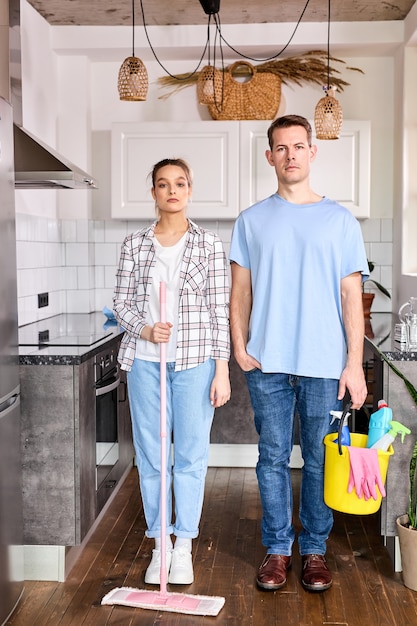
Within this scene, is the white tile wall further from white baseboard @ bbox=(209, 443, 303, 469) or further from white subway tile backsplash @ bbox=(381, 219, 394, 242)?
white baseboard @ bbox=(209, 443, 303, 469)

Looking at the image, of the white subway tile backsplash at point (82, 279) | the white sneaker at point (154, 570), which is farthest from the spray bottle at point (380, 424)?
the white subway tile backsplash at point (82, 279)

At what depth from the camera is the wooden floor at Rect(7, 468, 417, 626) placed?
106 inches

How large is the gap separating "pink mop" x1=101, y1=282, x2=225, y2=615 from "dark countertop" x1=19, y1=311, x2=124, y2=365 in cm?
43

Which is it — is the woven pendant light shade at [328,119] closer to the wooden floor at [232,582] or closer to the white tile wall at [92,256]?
the white tile wall at [92,256]

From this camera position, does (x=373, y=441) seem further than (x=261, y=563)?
No

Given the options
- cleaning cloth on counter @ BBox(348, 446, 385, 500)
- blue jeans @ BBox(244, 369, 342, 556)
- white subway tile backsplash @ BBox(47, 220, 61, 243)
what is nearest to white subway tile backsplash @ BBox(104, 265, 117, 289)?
white subway tile backsplash @ BBox(47, 220, 61, 243)

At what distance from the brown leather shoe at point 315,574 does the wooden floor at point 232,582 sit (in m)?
0.03

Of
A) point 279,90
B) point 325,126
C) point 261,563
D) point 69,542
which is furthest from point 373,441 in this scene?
point 279,90

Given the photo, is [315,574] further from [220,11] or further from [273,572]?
[220,11]

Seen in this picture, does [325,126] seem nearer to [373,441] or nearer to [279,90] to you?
[279,90]

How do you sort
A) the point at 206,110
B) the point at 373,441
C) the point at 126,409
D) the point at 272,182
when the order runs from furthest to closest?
the point at 206,110, the point at 272,182, the point at 126,409, the point at 373,441

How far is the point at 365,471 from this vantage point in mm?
2654

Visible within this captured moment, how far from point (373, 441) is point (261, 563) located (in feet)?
2.46

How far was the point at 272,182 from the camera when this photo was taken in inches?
182
